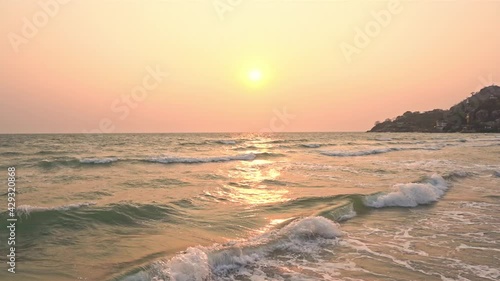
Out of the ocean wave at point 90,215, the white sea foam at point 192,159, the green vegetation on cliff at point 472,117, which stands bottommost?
the ocean wave at point 90,215

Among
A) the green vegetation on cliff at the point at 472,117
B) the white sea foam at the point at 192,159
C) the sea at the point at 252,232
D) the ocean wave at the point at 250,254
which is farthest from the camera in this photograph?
the green vegetation on cliff at the point at 472,117

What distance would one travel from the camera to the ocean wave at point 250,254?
7.00 meters

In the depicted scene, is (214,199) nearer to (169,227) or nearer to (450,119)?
(169,227)

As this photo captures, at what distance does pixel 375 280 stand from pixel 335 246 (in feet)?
7.47

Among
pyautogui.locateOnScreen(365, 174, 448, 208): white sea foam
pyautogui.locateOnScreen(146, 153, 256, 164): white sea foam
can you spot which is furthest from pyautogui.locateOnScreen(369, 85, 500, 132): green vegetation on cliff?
pyautogui.locateOnScreen(365, 174, 448, 208): white sea foam

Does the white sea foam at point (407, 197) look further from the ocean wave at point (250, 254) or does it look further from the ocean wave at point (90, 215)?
the ocean wave at point (90, 215)

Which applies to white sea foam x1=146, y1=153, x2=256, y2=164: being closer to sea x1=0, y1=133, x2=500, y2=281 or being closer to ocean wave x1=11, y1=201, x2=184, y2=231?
sea x1=0, y1=133, x2=500, y2=281

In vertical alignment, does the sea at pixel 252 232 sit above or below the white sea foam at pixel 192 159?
below

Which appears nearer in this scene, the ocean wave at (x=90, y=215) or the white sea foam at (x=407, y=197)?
the ocean wave at (x=90, y=215)

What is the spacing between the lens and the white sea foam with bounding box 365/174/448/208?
14.3 m

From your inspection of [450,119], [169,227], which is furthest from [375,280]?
[450,119]

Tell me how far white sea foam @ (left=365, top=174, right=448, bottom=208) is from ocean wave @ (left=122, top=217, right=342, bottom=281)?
15.3 ft

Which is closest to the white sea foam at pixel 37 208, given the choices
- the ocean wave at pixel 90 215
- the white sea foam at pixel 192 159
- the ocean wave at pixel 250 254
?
the ocean wave at pixel 90 215

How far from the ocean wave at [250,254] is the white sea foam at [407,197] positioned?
15.3ft
